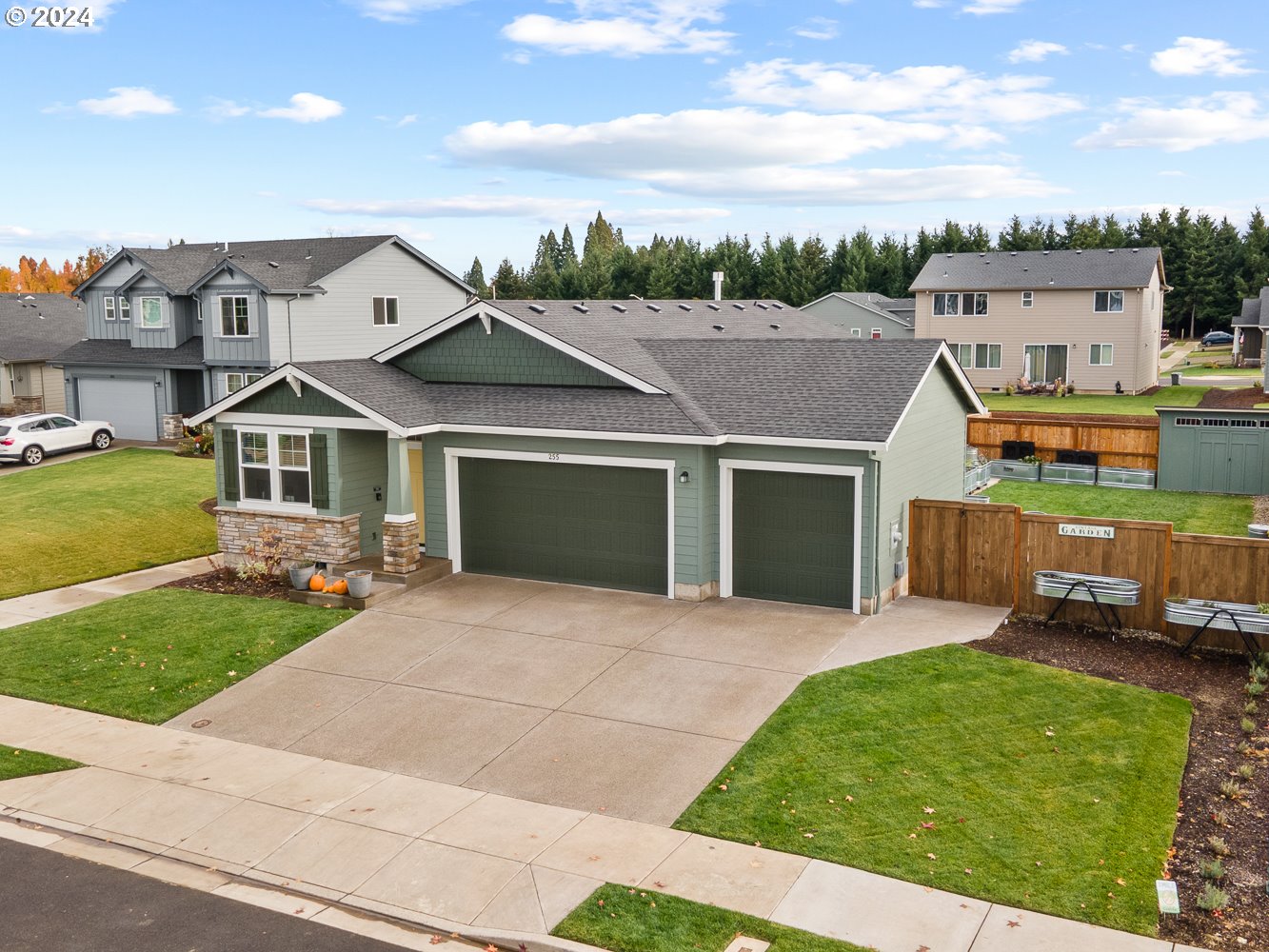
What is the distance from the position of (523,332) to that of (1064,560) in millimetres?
9992

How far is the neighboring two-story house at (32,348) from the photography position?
4491 centimetres

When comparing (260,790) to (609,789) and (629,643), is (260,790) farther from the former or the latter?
(629,643)

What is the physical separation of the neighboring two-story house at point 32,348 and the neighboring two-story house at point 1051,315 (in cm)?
4108

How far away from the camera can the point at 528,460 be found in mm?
19094

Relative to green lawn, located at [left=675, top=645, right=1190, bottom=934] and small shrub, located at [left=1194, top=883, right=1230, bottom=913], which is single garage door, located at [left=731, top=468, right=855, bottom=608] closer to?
green lawn, located at [left=675, top=645, right=1190, bottom=934]

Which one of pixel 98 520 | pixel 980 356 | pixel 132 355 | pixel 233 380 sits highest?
pixel 132 355

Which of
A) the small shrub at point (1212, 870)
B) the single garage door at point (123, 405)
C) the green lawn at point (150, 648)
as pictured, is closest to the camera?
the small shrub at point (1212, 870)

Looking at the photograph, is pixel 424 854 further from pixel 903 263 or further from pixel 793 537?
pixel 903 263

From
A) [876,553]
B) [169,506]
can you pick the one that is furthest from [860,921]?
[169,506]

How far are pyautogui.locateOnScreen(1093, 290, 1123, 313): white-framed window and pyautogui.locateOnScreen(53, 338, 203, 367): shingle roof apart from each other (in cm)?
4079

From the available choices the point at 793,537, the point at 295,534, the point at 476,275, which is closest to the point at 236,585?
the point at 295,534

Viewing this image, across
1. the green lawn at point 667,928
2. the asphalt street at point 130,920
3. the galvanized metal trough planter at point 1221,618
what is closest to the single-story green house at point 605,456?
the galvanized metal trough planter at point 1221,618

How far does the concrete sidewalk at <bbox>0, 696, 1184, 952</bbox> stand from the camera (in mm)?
9008

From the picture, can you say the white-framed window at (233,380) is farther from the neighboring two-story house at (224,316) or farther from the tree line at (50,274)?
the tree line at (50,274)
